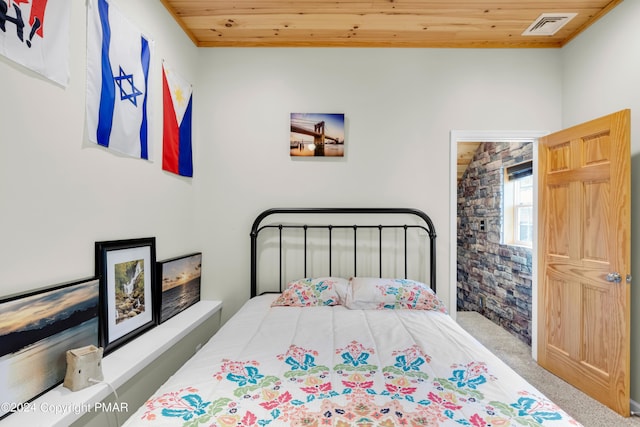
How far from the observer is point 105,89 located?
159 cm

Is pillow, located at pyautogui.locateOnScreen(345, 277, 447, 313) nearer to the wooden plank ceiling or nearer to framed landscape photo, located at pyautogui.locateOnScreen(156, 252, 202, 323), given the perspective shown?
framed landscape photo, located at pyautogui.locateOnScreen(156, 252, 202, 323)

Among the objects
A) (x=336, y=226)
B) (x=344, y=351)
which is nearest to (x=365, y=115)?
(x=336, y=226)

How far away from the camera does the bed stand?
40.3 inches

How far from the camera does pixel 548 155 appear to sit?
2572mm

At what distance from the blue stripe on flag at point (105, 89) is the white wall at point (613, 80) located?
10.3 ft

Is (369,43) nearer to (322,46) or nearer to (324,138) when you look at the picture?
(322,46)

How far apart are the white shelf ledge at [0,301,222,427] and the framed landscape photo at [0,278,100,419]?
0.05 m

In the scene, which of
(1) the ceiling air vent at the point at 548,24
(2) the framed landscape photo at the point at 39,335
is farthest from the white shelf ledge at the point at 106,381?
(1) the ceiling air vent at the point at 548,24

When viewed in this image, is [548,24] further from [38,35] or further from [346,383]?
[38,35]

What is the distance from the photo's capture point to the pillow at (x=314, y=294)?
2.25m

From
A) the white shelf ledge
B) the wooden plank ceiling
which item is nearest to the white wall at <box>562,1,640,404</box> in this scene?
the wooden plank ceiling

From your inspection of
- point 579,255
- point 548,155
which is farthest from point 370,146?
point 579,255

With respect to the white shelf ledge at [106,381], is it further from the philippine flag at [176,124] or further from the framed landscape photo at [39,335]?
the philippine flag at [176,124]

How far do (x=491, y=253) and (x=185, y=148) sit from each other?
3.61 metres
